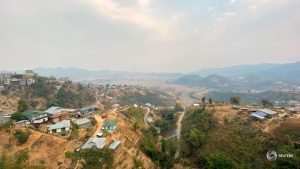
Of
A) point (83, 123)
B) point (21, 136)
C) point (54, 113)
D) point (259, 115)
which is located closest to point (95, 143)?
point (83, 123)

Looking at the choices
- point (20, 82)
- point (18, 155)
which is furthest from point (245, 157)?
point (20, 82)

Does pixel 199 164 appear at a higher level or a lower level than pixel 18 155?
lower

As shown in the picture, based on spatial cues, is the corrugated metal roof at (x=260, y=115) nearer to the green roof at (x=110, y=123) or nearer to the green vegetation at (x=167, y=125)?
the green vegetation at (x=167, y=125)

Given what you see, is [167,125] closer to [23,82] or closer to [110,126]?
[110,126]

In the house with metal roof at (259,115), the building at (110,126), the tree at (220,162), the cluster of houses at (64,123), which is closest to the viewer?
the tree at (220,162)

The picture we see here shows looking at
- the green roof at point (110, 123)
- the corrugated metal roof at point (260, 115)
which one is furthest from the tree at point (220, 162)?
the green roof at point (110, 123)

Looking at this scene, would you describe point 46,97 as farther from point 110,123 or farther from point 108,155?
point 108,155

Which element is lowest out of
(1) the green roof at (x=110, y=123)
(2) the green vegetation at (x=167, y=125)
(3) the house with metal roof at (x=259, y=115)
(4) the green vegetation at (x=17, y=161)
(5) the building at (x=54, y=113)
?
(2) the green vegetation at (x=167, y=125)
